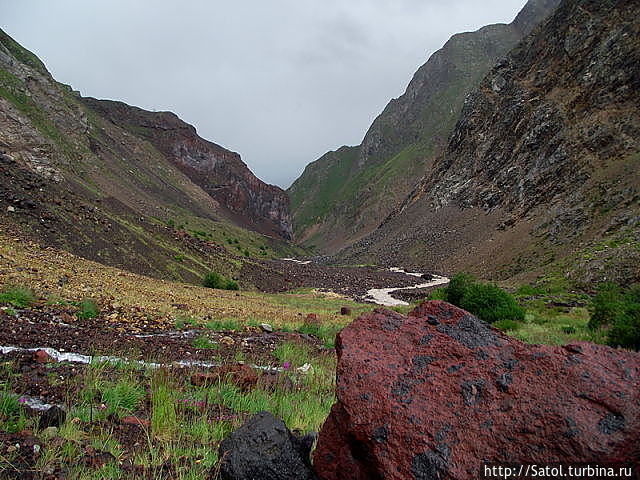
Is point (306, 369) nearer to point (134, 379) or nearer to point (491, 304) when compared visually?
point (134, 379)

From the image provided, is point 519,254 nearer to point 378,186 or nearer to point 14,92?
point 14,92

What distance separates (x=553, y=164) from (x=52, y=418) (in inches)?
1859

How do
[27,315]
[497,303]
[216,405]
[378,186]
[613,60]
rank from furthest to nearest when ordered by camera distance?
[378,186] < [613,60] < [497,303] < [27,315] < [216,405]

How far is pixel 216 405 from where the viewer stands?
361 cm

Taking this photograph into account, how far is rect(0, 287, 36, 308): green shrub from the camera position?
6.88m

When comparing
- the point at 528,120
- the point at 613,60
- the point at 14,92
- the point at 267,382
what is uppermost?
the point at 613,60

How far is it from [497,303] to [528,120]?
132 feet

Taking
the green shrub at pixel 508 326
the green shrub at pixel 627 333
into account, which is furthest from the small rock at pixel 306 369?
the green shrub at pixel 508 326

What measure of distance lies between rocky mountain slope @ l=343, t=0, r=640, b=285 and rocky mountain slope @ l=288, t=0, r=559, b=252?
167ft

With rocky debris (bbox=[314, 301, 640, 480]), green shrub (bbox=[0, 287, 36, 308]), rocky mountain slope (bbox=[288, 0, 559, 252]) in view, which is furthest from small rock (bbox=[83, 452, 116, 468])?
rocky mountain slope (bbox=[288, 0, 559, 252])

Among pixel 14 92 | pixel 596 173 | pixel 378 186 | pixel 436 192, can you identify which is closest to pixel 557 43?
pixel 596 173

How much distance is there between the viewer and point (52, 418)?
2.74m

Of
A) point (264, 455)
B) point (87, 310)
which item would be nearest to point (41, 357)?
point (264, 455)

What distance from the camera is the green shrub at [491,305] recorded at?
47.2ft
